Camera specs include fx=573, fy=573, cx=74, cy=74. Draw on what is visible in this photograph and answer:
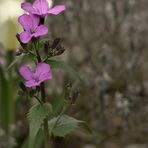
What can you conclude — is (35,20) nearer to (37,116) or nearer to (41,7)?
(41,7)

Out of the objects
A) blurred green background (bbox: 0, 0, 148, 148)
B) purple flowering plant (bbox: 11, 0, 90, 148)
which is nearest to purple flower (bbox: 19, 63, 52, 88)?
purple flowering plant (bbox: 11, 0, 90, 148)

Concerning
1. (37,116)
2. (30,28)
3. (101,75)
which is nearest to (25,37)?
(30,28)

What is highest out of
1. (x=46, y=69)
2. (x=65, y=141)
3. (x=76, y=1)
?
(x=46, y=69)

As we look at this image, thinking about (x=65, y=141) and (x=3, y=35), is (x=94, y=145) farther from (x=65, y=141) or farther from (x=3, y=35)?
(x=3, y=35)

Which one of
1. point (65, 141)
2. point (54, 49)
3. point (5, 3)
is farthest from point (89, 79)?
point (54, 49)

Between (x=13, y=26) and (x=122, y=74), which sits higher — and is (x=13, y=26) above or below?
above

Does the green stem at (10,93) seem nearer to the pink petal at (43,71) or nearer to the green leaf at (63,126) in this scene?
the green leaf at (63,126)

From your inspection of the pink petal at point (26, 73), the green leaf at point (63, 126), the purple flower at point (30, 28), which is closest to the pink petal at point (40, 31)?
the purple flower at point (30, 28)

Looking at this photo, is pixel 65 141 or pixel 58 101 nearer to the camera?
pixel 58 101
